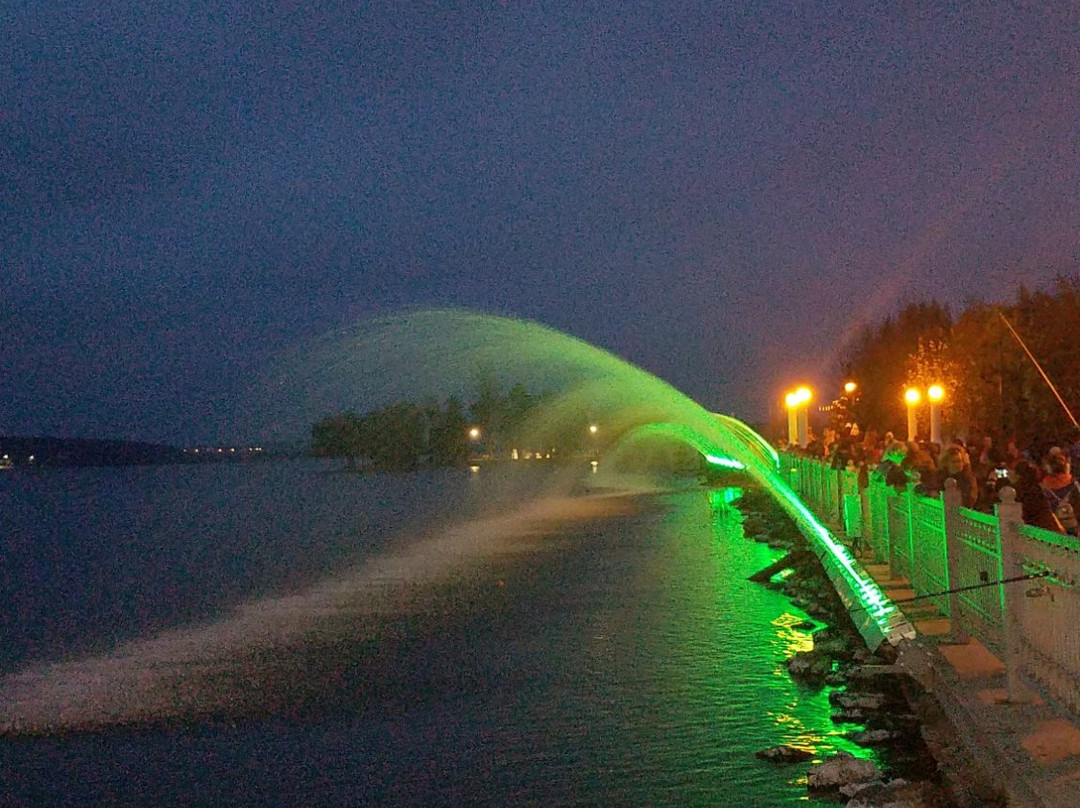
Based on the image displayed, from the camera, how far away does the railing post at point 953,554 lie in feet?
36.7

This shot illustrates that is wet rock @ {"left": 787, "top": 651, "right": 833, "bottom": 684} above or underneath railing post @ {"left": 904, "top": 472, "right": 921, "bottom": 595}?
underneath

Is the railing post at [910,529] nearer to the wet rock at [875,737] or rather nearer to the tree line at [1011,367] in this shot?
the wet rock at [875,737]

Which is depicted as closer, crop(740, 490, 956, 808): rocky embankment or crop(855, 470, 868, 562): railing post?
crop(740, 490, 956, 808): rocky embankment

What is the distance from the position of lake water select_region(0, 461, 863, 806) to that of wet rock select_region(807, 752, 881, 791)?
0.70 ft

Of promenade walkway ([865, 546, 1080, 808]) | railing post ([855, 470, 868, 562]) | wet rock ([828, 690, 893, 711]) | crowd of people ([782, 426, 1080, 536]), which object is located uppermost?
crowd of people ([782, 426, 1080, 536])

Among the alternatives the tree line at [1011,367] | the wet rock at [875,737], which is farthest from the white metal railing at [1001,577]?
the tree line at [1011,367]

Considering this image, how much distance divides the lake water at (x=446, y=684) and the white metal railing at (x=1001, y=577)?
6.58ft

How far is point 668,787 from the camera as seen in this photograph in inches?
425

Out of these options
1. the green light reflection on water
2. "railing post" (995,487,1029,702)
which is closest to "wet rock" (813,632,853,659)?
the green light reflection on water

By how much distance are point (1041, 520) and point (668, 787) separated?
175 inches

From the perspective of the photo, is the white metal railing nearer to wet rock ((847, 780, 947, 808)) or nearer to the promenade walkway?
the promenade walkway

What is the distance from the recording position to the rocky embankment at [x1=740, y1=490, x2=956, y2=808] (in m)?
9.44

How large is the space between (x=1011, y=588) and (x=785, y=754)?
11.4 feet

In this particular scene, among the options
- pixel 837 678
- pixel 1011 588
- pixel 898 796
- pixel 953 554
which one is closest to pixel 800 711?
pixel 837 678
